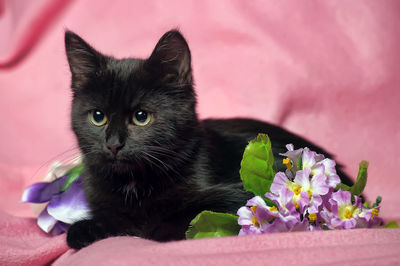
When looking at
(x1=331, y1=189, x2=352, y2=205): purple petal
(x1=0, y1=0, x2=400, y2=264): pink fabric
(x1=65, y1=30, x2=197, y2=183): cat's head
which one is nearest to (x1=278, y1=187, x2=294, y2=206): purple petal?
(x1=331, y1=189, x2=352, y2=205): purple petal

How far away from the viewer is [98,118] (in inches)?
50.7

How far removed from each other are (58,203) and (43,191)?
0.14m

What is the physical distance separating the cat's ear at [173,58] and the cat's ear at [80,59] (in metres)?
0.16

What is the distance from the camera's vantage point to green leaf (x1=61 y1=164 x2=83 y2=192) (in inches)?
61.2

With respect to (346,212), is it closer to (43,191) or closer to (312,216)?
(312,216)

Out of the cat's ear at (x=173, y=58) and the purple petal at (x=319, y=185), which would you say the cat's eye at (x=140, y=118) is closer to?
the cat's ear at (x=173, y=58)

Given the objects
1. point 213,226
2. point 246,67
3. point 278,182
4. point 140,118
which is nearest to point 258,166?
point 278,182

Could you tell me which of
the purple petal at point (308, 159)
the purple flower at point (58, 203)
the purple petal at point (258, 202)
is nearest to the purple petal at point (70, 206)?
the purple flower at point (58, 203)

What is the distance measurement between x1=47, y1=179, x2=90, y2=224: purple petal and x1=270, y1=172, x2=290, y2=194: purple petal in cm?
55

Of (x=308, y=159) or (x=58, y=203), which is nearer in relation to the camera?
(x=308, y=159)

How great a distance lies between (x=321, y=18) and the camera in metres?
2.18

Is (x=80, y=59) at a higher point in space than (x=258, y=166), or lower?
higher

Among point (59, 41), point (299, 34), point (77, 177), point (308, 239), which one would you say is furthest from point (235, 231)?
point (59, 41)

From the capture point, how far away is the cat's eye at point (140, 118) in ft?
4.11
